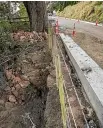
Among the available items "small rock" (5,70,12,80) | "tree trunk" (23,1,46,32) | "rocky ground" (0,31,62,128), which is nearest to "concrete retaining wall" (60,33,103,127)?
"rocky ground" (0,31,62,128)

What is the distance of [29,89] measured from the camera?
29.7 ft

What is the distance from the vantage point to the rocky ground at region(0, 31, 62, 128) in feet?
19.9

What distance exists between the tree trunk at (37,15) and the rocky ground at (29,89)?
1.67m

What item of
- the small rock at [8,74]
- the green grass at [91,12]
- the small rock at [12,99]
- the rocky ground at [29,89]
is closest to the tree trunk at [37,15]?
Result: the rocky ground at [29,89]

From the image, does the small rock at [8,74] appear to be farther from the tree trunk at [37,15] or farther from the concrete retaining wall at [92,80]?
the tree trunk at [37,15]

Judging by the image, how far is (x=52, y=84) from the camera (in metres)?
6.93

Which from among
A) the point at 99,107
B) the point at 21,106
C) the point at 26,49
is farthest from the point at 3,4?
the point at 99,107

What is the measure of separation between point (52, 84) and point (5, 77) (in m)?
4.07

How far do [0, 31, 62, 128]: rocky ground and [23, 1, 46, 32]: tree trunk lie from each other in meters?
1.67

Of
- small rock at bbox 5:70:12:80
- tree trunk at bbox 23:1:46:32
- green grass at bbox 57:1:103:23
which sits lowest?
green grass at bbox 57:1:103:23

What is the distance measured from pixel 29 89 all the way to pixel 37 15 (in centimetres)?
732

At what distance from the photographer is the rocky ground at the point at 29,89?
6062mm

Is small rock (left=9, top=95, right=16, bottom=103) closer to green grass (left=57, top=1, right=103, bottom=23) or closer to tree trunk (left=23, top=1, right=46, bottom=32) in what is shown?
tree trunk (left=23, top=1, right=46, bottom=32)

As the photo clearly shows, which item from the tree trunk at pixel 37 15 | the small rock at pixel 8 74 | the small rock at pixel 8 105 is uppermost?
the tree trunk at pixel 37 15
